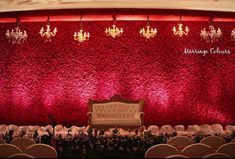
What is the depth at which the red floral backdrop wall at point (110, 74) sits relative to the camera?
1120 cm

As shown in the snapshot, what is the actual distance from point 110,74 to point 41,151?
258 inches

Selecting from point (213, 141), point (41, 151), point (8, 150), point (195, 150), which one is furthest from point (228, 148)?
point (8, 150)

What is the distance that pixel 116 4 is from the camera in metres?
9.48

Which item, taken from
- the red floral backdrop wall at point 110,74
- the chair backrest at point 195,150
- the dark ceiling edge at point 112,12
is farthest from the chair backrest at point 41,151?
the red floral backdrop wall at point 110,74

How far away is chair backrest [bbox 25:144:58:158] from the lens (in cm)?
487

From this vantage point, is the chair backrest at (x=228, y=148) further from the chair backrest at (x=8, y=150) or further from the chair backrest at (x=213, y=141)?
the chair backrest at (x=8, y=150)

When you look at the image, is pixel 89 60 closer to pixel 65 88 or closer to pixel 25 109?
pixel 65 88

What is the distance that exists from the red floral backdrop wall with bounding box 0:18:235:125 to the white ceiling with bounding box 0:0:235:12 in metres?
1.62

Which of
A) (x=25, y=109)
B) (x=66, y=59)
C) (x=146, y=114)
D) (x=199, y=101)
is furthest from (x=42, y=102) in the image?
(x=199, y=101)

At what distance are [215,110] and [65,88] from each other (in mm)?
5303

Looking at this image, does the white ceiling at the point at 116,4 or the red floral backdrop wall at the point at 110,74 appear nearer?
the white ceiling at the point at 116,4

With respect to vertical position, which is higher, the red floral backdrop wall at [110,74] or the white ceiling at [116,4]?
the white ceiling at [116,4]

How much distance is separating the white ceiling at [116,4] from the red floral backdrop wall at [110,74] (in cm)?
162

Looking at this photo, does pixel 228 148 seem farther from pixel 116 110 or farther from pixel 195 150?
pixel 116 110
